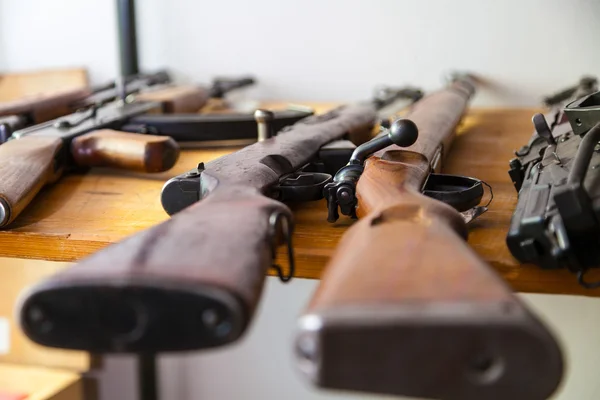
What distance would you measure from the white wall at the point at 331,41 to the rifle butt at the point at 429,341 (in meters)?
1.13

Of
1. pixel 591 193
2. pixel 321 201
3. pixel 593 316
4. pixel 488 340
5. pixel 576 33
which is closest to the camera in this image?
pixel 488 340

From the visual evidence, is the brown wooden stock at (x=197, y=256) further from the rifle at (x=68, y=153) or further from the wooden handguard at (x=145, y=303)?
the rifle at (x=68, y=153)

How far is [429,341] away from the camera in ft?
1.05

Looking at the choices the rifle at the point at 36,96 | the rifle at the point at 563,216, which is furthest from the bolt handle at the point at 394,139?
the rifle at the point at 36,96

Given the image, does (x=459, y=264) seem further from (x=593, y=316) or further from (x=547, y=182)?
(x=593, y=316)

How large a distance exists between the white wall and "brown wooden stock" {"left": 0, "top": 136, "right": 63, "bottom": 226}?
0.72 meters

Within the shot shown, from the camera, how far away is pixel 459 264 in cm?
37

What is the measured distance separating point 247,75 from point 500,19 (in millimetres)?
520

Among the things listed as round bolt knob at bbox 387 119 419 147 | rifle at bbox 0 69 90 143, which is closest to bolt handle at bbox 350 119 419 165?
round bolt knob at bbox 387 119 419 147

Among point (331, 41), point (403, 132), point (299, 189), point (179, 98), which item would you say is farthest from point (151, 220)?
point (331, 41)

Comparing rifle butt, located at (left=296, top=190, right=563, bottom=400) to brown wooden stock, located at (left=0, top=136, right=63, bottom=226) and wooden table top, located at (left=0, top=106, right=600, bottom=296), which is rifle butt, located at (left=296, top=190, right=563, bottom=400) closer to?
wooden table top, located at (left=0, top=106, right=600, bottom=296)

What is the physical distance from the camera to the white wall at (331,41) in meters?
1.37

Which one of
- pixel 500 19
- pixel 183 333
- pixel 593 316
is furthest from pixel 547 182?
pixel 500 19

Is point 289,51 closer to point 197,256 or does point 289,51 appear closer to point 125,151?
point 125,151
